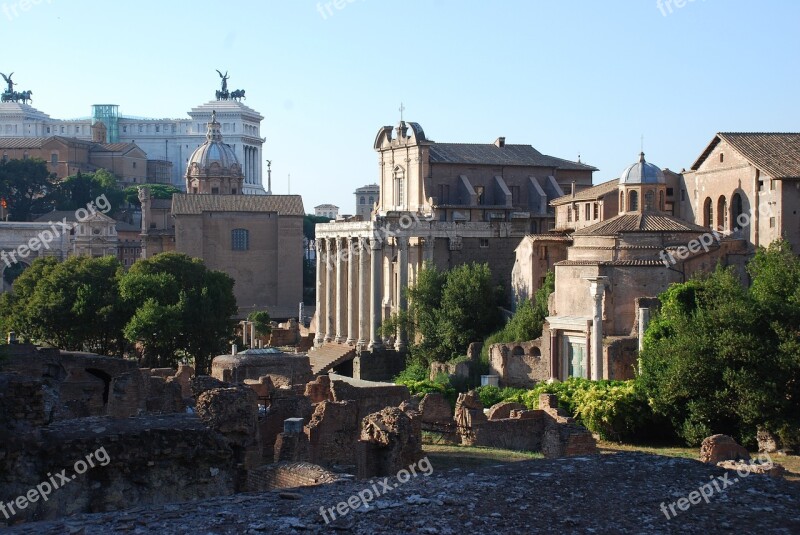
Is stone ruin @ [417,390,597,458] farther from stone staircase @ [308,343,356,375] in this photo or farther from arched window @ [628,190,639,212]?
stone staircase @ [308,343,356,375]

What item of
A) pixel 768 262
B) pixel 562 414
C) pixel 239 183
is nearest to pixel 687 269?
pixel 768 262

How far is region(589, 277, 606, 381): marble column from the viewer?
3662 cm

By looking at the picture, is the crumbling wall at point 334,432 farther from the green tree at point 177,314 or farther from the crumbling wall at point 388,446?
the green tree at point 177,314

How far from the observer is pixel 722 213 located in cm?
4322

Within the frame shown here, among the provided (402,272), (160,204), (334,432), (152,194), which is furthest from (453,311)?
(152,194)

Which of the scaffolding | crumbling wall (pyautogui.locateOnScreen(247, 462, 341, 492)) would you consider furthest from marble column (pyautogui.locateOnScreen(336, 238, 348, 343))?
the scaffolding

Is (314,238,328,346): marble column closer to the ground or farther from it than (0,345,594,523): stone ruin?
farther from it

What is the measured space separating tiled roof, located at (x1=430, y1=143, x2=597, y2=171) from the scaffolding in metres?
106

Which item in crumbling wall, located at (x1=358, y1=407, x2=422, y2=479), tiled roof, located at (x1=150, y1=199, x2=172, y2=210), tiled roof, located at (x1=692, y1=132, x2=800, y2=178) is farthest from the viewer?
tiled roof, located at (x1=150, y1=199, x2=172, y2=210)

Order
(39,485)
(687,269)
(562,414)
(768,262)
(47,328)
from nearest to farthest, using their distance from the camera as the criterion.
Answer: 1. (39,485)
2. (562,414)
3. (768,262)
4. (687,269)
5. (47,328)

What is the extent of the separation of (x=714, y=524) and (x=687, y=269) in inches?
1023

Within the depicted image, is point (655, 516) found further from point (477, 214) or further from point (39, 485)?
point (477, 214)

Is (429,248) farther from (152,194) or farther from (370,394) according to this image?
(152,194)

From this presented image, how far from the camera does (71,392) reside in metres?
34.2
